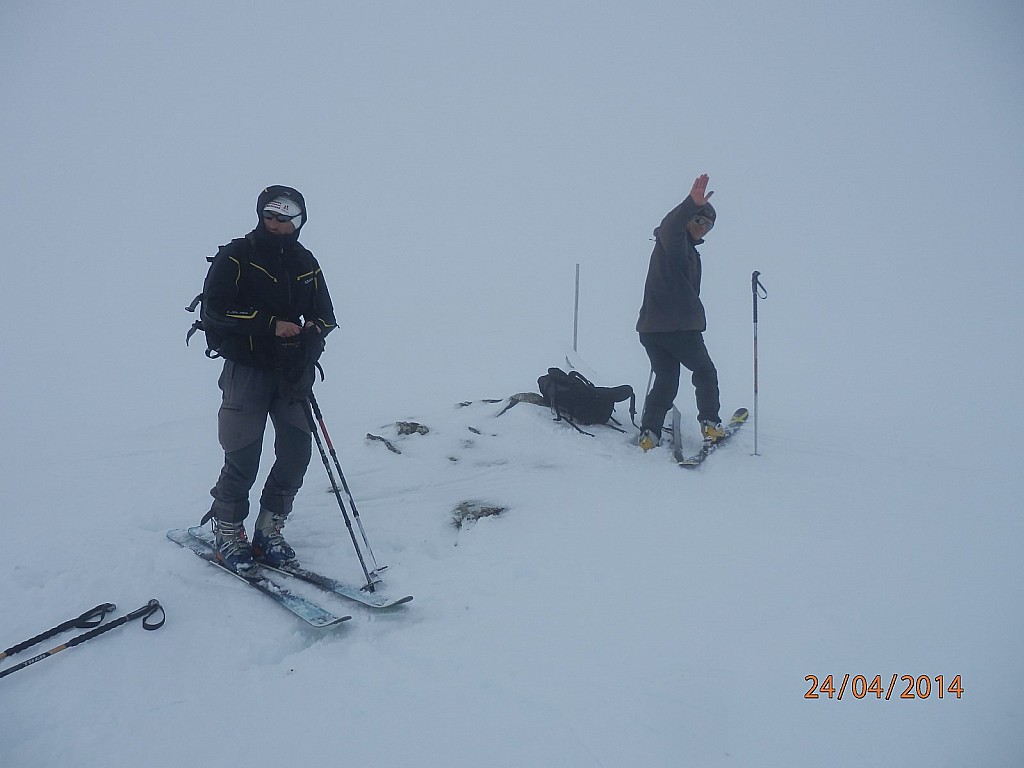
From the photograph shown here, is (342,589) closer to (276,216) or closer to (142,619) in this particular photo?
(142,619)

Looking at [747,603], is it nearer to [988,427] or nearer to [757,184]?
[988,427]

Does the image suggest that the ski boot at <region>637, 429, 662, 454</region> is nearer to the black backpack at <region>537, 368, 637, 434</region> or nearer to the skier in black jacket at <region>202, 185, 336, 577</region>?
the black backpack at <region>537, 368, 637, 434</region>

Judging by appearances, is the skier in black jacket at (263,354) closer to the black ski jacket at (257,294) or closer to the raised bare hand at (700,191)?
the black ski jacket at (257,294)

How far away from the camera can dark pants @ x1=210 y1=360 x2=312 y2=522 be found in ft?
12.5

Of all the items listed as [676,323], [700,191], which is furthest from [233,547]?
[700,191]

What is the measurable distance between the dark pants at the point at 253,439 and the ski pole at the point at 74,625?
816 millimetres

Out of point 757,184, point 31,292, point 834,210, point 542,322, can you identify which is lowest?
point 542,322

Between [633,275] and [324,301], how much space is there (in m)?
37.1

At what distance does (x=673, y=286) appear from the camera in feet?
19.7

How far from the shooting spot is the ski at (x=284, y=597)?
3213mm

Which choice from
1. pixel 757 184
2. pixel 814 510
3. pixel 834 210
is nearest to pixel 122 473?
pixel 814 510

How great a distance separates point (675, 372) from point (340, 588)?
4141 mm

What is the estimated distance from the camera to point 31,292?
2623cm

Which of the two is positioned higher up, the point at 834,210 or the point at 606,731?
the point at 834,210
